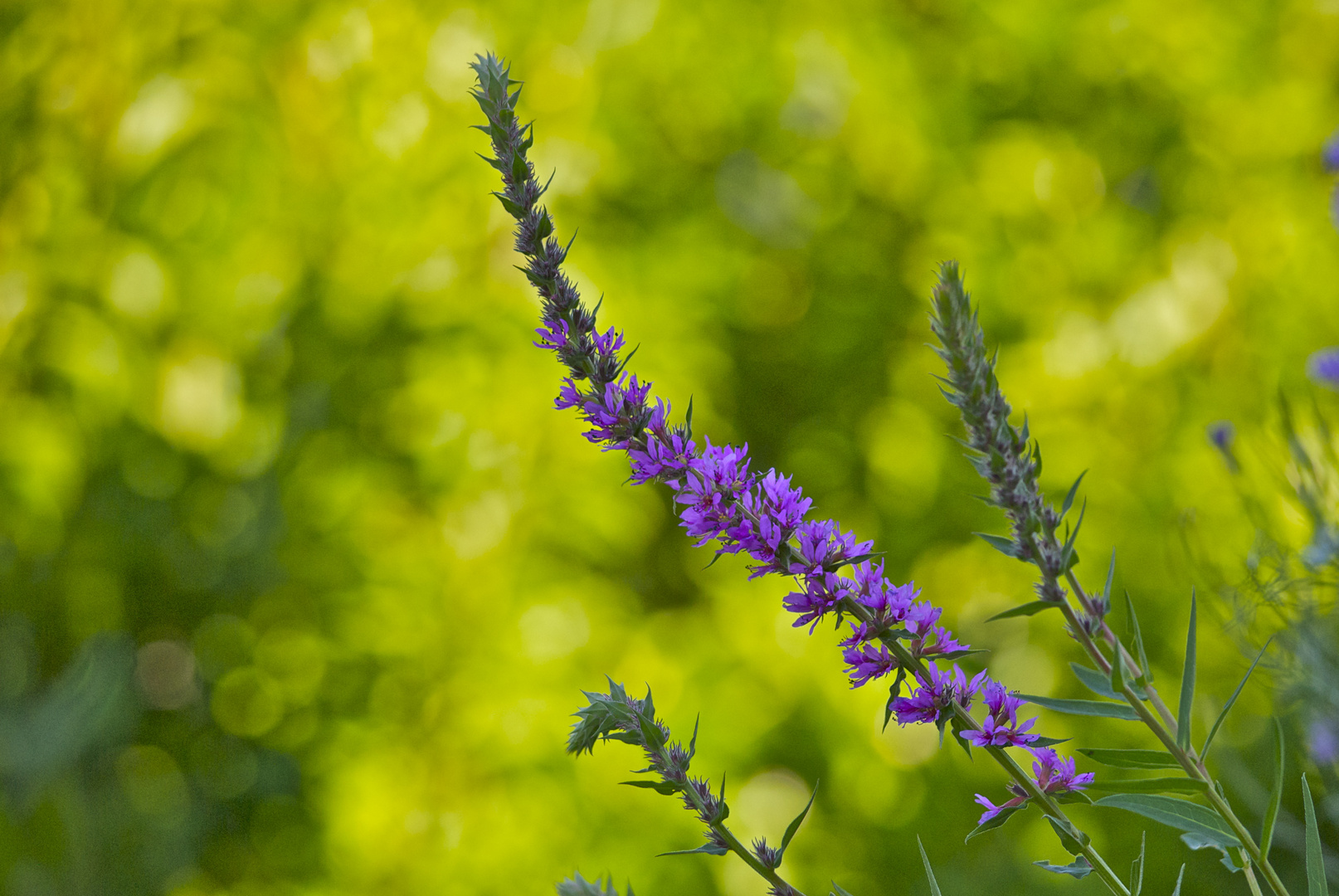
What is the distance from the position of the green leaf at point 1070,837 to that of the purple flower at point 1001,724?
3 cm

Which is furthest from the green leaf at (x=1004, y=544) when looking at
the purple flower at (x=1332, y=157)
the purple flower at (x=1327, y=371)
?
the purple flower at (x=1332, y=157)

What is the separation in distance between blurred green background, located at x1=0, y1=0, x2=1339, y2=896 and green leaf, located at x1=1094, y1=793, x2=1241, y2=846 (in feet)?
4.14

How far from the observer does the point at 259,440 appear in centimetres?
198

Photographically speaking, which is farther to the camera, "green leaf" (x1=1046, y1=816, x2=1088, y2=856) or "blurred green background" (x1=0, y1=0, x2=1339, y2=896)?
"blurred green background" (x1=0, y1=0, x2=1339, y2=896)

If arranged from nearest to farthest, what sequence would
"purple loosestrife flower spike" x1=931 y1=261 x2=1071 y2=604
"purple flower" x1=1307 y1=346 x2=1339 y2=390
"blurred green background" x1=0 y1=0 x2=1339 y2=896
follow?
"purple loosestrife flower spike" x1=931 y1=261 x2=1071 y2=604 → "purple flower" x1=1307 y1=346 x2=1339 y2=390 → "blurred green background" x1=0 y1=0 x2=1339 y2=896

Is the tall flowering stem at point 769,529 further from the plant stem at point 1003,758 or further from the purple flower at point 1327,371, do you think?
the purple flower at point 1327,371

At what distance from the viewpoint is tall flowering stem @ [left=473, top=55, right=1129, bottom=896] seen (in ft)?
1.33

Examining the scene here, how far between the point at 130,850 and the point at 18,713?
377mm

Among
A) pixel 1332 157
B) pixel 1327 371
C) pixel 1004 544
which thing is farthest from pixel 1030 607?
pixel 1332 157

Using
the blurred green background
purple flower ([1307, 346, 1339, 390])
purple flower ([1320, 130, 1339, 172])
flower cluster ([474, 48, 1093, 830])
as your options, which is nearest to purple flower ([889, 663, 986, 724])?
flower cluster ([474, 48, 1093, 830])

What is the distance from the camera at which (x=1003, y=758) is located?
386 mm

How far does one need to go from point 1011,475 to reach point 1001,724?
0.45 feet

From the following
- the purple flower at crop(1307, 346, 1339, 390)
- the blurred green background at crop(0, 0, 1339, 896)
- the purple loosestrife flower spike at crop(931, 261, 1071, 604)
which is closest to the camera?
the purple loosestrife flower spike at crop(931, 261, 1071, 604)

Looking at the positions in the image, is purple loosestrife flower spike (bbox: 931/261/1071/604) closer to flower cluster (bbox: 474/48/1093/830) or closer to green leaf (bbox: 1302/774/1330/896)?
flower cluster (bbox: 474/48/1093/830)
